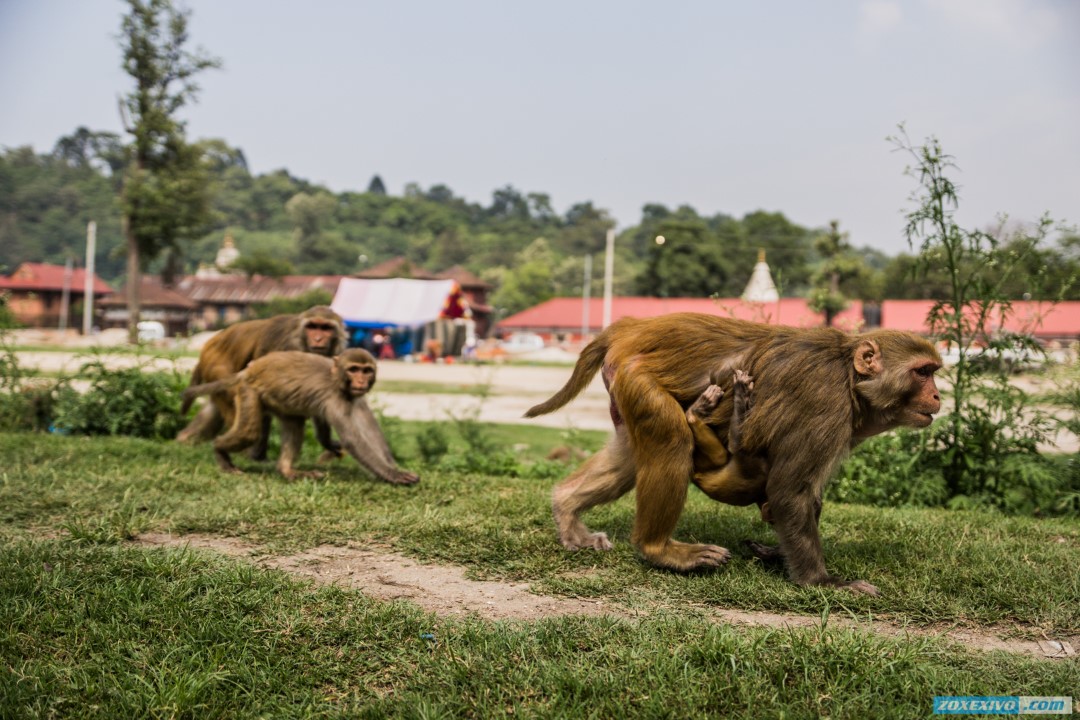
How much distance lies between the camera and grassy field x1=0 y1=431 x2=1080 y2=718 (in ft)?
10.5

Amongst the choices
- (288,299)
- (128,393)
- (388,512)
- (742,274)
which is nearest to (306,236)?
(288,299)

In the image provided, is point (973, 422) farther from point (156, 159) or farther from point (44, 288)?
point (44, 288)

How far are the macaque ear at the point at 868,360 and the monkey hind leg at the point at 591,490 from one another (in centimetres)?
143

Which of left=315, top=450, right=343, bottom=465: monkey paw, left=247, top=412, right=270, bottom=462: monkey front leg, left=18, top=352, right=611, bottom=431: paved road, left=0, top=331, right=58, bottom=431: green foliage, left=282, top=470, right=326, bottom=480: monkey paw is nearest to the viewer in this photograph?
left=282, top=470, right=326, bottom=480: monkey paw

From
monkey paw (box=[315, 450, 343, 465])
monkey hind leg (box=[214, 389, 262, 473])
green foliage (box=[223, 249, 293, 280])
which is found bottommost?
monkey paw (box=[315, 450, 343, 465])

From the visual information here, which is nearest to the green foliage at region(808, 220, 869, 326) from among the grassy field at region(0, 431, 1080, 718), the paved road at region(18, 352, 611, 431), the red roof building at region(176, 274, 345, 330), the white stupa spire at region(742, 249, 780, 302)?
the white stupa spire at region(742, 249, 780, 302)

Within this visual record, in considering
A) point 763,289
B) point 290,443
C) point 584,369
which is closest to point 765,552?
point 584,369

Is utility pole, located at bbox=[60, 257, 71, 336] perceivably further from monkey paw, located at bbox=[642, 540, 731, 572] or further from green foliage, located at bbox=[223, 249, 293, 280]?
monkey paw, located at bbox=[642, 540, 731, 572]

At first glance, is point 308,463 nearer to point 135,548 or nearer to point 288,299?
point 135,548

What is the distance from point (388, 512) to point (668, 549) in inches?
90.5

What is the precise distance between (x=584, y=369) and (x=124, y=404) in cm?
704

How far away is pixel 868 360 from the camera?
4.64m

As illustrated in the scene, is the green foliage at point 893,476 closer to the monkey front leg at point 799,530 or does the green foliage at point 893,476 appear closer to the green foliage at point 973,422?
the green foliage at point 973,422

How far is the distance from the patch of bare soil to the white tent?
70.3ft
